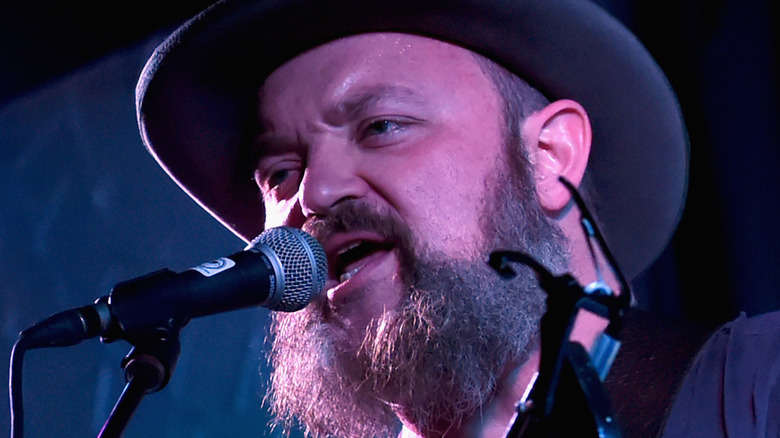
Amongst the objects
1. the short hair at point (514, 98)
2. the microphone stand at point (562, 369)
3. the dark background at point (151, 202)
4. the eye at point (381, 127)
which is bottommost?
the dark background at point (151, 202)

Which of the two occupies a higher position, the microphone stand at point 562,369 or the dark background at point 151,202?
the microphone stand at point 562,369

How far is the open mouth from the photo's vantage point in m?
1.45

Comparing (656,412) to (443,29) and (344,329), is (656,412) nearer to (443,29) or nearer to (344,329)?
(344,329)

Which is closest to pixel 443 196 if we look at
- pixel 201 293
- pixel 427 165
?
pixel 427 165

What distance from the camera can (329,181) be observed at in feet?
4.88

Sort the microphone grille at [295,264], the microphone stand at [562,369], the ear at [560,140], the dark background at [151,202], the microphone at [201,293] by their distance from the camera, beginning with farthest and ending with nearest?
the dark background at [151,202], the ear at [560,140], the microphone grille at [295,264], the microphone at [201,293], the microphone stand at [562,369]

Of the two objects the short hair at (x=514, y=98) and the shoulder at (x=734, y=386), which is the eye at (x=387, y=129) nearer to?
the short hair at (x=514, y=98)

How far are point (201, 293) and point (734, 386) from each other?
2.67 feet

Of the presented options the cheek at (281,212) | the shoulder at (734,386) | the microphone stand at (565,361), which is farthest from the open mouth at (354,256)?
the microphone stand at (565,361)

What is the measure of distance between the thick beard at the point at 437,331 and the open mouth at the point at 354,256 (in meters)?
0.03

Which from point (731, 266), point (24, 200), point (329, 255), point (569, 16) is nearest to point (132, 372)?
point (329, 255)

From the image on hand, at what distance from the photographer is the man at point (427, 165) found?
1432 mm

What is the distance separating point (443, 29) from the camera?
1596mm

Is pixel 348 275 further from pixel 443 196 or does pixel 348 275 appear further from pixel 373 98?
pixel 373 98
